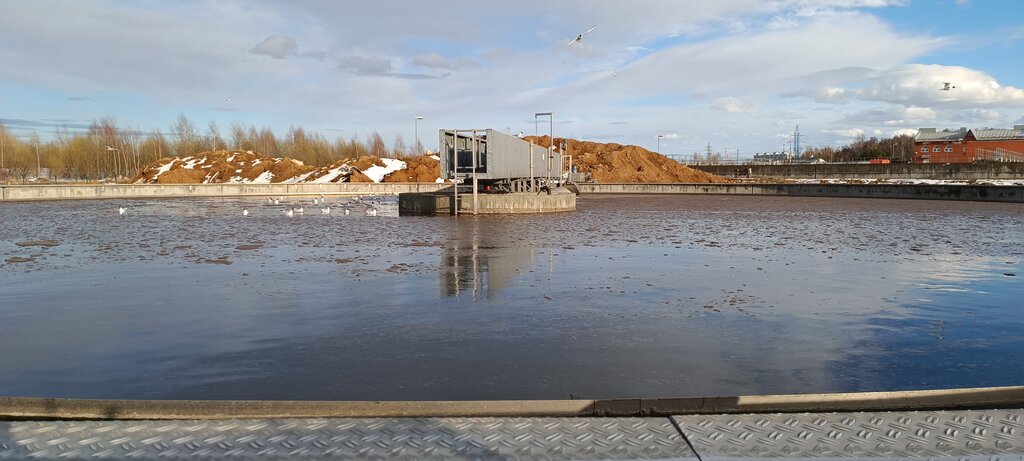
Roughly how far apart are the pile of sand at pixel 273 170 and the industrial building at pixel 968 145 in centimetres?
6598

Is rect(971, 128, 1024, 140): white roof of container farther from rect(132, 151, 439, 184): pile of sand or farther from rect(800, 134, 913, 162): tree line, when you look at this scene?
rect(132, 151, 439, 184): pile of sand

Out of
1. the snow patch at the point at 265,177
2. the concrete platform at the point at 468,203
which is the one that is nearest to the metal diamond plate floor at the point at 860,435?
the concrete platform at the point at 468,203

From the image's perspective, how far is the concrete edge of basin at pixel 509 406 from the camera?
16.1 feet

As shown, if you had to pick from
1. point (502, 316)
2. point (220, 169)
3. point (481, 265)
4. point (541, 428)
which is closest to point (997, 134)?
point (220, 169)

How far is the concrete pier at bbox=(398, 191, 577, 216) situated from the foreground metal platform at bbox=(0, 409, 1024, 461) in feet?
81.6

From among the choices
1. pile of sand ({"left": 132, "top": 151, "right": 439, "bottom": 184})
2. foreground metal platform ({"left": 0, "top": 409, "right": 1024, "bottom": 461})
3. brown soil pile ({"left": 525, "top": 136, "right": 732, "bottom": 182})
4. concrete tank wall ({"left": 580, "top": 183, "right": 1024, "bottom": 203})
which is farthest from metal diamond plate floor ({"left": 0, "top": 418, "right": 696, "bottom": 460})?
brown soil pile ({"left": 525, "top": 136, "right": 732, "bottom": 182})

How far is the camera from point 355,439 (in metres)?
4.52

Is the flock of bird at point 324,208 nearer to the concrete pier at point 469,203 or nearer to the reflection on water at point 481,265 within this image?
the concrete pier at point 469,203

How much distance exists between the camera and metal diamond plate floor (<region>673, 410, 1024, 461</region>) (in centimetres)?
436

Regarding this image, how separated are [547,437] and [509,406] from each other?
0.53 metres

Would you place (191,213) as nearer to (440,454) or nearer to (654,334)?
(654,334)

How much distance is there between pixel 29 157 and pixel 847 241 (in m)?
116

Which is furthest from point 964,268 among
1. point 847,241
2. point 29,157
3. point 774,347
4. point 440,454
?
point 29,157

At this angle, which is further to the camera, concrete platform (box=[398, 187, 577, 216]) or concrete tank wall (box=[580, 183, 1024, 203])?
concrete tank wall (box=[580, 183, 1024, 203])
